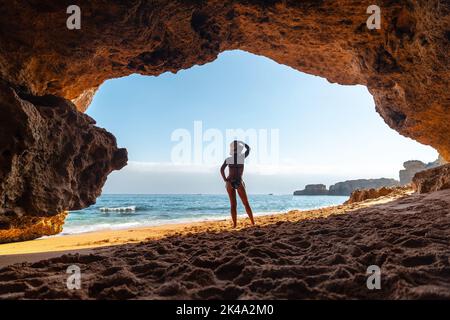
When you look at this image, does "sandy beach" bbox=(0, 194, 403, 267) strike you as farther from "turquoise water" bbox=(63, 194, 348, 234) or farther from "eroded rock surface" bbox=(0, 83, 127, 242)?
"turquoise water" bbox=(63, 194, 348, 234)

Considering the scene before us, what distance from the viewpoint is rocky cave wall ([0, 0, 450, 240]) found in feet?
13.6

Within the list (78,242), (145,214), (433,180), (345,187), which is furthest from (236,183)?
(345,187)

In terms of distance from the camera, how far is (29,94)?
4637 mm

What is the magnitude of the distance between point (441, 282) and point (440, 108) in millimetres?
6857

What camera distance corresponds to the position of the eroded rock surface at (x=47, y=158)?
12.0 ft

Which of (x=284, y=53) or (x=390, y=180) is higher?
(x=284, y=53)

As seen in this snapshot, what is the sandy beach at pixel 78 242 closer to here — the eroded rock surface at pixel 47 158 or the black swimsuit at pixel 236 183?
the eroded rock surface at pixel 47 158

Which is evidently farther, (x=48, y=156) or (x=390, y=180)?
(x=390, y=180)

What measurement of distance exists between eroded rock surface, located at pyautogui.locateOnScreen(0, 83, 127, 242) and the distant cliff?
75.6 metres

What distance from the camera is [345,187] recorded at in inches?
3132

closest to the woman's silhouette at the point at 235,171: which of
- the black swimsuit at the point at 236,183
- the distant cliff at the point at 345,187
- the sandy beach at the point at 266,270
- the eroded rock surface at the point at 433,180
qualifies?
the black swimsuit at the point at 236,183

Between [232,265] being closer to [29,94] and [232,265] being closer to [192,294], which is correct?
[192,294]

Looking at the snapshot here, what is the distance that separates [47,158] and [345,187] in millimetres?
84737
